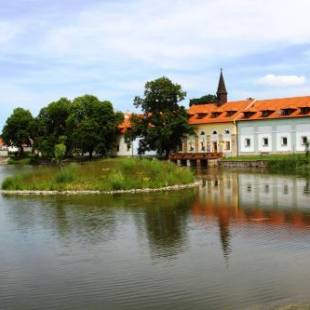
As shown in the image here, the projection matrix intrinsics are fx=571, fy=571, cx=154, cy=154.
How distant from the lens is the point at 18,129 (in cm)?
11550

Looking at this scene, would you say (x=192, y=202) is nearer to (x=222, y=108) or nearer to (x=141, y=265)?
(x=141, y=265)

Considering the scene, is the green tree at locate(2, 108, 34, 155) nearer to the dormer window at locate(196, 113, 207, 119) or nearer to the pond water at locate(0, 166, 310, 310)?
the dormer window at locate(196, 113, 207, 119)

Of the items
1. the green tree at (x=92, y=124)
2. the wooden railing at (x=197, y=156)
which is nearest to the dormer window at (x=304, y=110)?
the wooden railing at (x=197, y=156)

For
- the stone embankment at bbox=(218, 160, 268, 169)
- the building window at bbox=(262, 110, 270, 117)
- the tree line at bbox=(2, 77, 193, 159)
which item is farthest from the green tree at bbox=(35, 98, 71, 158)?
the building window at bbox=(262, 110, 270, 117)

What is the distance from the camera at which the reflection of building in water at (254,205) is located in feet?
75.6

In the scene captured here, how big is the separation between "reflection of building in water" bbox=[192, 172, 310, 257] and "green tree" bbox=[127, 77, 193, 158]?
3857 cm

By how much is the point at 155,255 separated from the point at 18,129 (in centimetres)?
10243

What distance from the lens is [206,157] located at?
79.2 meters

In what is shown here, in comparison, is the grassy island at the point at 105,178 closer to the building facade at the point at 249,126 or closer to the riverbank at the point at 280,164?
the riverbank at the point at 280,164

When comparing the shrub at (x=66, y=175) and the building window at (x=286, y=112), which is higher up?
the building window at (x=286, y=112)

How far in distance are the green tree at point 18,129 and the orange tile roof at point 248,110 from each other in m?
38.3

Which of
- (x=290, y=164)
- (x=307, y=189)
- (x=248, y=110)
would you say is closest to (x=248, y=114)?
(x=248, y=110)

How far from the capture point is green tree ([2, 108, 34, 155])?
114 m

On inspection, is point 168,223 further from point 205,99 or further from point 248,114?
point 205,99
